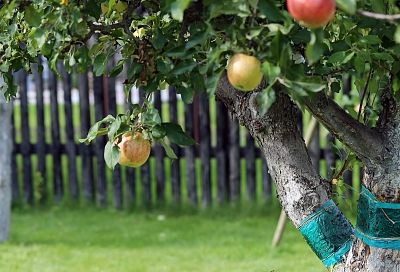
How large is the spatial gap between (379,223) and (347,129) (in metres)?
0.30

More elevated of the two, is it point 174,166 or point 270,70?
point 270,70

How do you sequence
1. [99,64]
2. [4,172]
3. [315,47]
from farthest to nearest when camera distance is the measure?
[4,172]
[99,64]
[315,47]

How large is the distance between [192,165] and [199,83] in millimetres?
5267

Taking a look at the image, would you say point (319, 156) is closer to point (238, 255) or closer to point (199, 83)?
point (238, 255)

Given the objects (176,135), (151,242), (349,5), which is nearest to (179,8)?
(349,5)

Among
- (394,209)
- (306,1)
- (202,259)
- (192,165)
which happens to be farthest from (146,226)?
(306,1)

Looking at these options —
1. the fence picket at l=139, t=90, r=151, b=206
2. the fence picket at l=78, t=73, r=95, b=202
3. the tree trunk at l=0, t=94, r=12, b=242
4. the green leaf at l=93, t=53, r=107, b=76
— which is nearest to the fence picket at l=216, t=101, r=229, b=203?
the fence picket at l=139, t=90, r=151, b=206

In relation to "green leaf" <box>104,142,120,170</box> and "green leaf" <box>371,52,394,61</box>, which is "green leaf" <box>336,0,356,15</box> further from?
"green leaf" <box>104,142,120,170</box>

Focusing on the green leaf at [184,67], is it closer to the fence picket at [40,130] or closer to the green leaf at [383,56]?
the green leaf at [383,56]

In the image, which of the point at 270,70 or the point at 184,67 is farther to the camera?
the point at 184,67

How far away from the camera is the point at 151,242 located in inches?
256

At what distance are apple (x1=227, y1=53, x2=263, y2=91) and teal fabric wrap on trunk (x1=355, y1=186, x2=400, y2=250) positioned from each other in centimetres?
92

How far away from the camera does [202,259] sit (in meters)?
5.91

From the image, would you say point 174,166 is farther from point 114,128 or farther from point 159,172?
point 114,128
